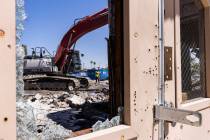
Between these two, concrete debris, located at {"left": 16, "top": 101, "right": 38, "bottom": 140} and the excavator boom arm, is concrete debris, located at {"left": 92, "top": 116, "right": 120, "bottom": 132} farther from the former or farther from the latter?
the excavator boom arm

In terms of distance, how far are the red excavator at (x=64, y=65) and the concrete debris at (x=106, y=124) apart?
18.3ft

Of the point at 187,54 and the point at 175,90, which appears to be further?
the point at 187,54

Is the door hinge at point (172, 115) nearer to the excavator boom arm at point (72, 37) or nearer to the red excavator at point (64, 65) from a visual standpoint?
the red excavator at point (64, 65)

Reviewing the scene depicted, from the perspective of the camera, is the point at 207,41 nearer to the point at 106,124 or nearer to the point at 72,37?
the point at 106,124

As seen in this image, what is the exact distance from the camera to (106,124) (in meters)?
2.01

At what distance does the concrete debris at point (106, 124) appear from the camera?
194 centimetres

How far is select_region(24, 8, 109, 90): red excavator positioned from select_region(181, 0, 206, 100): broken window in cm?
426

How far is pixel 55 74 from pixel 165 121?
8.17m

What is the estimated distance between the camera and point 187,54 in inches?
121

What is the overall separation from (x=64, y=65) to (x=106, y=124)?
7.21m
